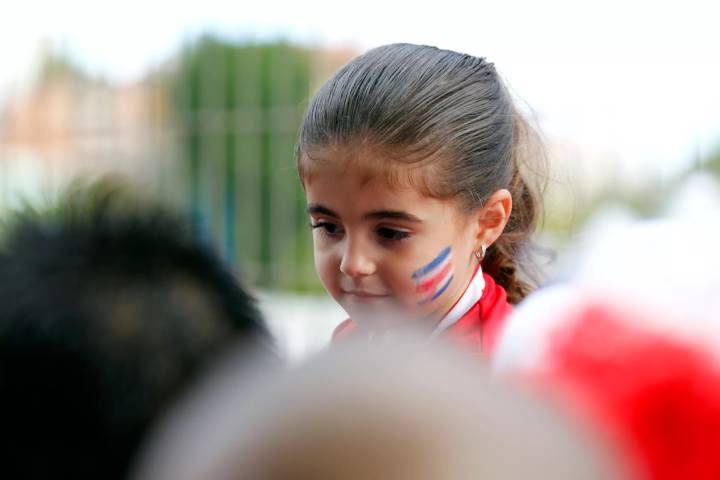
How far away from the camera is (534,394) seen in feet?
1.96

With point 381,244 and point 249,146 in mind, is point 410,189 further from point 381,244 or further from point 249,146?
point 249,146

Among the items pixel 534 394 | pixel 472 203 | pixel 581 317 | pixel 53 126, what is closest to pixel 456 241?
pixel 472 203

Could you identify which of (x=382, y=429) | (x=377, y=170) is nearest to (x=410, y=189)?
(x=377, y=170)

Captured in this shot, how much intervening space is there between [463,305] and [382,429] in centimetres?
111

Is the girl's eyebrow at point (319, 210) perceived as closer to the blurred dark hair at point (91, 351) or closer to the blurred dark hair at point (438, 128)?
the blurred dark hair at point (438, 128)

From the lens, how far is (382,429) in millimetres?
496

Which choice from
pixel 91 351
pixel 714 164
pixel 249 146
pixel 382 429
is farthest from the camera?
pixel 249 146

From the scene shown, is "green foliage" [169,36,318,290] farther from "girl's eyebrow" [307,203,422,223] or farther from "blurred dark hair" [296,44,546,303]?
"girl's eyebrow" [307,203,422,223]

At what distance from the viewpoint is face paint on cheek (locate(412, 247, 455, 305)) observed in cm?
154

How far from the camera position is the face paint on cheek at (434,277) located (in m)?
1.54

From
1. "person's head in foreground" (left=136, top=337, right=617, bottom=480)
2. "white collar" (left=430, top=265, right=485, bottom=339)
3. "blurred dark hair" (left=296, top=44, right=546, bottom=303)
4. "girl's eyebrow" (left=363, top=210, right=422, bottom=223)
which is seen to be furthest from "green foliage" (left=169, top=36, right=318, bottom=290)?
Result: "person's head in foreground" (left=136, top=337, right=617, bottom=480)

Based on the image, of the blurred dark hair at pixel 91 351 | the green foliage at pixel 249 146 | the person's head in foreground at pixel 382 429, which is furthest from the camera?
the green foliage at pixel 249 146

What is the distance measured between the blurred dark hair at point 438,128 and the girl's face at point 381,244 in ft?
0.10

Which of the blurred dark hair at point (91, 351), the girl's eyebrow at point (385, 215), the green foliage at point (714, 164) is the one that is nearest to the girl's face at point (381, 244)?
the girl's eyebrow at point (385, 215)
